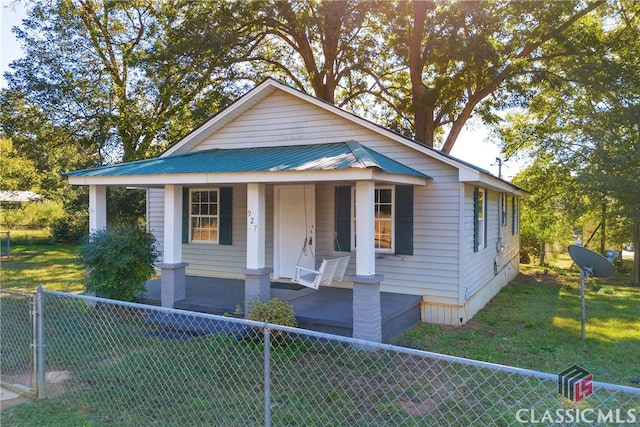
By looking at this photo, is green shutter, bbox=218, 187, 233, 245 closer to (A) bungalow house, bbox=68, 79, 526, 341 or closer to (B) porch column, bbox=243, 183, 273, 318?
(A) bungalow house, bbox=68, 79, 526, 341

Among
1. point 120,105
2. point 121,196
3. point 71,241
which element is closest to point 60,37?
point 120,105

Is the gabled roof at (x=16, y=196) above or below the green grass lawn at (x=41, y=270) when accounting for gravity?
above

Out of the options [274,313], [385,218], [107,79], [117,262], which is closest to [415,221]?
[385,218]

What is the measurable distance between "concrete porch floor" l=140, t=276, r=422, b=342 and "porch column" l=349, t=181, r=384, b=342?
0.29m

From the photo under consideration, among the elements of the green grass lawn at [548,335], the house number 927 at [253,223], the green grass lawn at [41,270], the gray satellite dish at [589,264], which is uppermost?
the house number 927 at [253,223]

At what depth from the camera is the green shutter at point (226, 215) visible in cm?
1005

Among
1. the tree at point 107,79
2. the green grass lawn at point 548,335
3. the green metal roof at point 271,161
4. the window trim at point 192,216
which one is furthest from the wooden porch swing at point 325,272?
the tree at point 107,79

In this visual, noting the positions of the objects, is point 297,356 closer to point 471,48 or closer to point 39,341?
point 39,341

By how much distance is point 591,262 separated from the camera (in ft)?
22.2

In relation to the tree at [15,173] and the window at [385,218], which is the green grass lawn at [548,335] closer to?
the window at [385,218]

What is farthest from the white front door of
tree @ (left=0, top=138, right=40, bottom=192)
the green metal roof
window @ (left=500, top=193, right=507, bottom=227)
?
tree @ (left=0, top=138, right=40, bottom=192)

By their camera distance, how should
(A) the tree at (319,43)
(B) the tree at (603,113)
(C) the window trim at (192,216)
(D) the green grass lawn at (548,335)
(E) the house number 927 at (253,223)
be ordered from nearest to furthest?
1. (D) the green grass lawn at (548,335)
2. (E) the house number 927 at (253,223)
3. (C) the window trim at (192,216)
4. (B) the tree at (603,113)
5. (A) the tree at (319,43)

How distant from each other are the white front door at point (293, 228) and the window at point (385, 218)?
61cm

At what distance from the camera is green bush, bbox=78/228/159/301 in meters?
7.44
